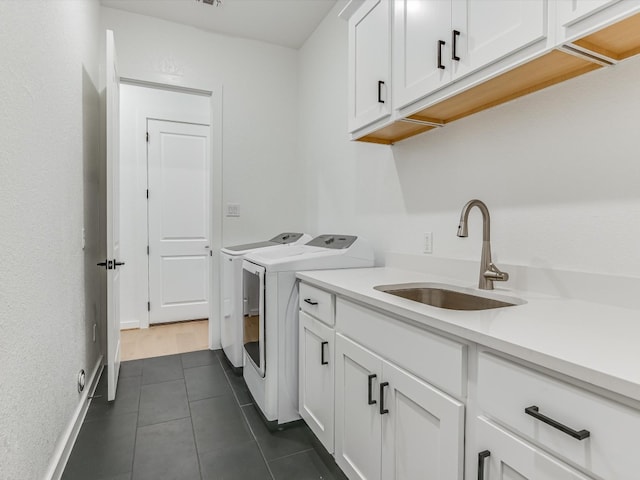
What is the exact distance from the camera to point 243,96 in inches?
126

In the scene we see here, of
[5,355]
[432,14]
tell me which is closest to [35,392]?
[5,355]

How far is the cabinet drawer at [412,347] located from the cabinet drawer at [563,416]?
7 centimetres

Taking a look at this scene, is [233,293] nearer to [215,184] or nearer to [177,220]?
[215,184]

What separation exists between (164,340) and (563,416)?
3399mm

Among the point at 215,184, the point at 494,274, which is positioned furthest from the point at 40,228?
the point at 215,184

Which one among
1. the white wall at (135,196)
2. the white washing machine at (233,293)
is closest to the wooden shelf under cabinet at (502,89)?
the white washing machine at (233,293)

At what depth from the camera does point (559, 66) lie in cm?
112

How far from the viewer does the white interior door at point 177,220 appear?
12.8 ft

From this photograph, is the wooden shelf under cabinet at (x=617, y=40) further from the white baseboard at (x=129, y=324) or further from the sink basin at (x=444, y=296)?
the white baseboard at (x=129, y=324)

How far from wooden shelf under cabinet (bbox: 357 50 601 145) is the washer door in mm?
1028

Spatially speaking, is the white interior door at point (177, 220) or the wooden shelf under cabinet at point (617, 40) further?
the white interior door at point (177, 220)

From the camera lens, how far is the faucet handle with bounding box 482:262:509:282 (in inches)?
52.5

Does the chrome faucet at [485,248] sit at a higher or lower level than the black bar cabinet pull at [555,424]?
higher

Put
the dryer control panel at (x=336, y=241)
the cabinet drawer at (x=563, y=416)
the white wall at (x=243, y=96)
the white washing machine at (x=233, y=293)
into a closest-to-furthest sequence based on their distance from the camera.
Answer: the cabinet drawer at (x=563, y=416)
the dryer control panel at (x=336, y=241)
the white washing machine at (x=233, y=293)
the white wall at (x=243, y=96)
